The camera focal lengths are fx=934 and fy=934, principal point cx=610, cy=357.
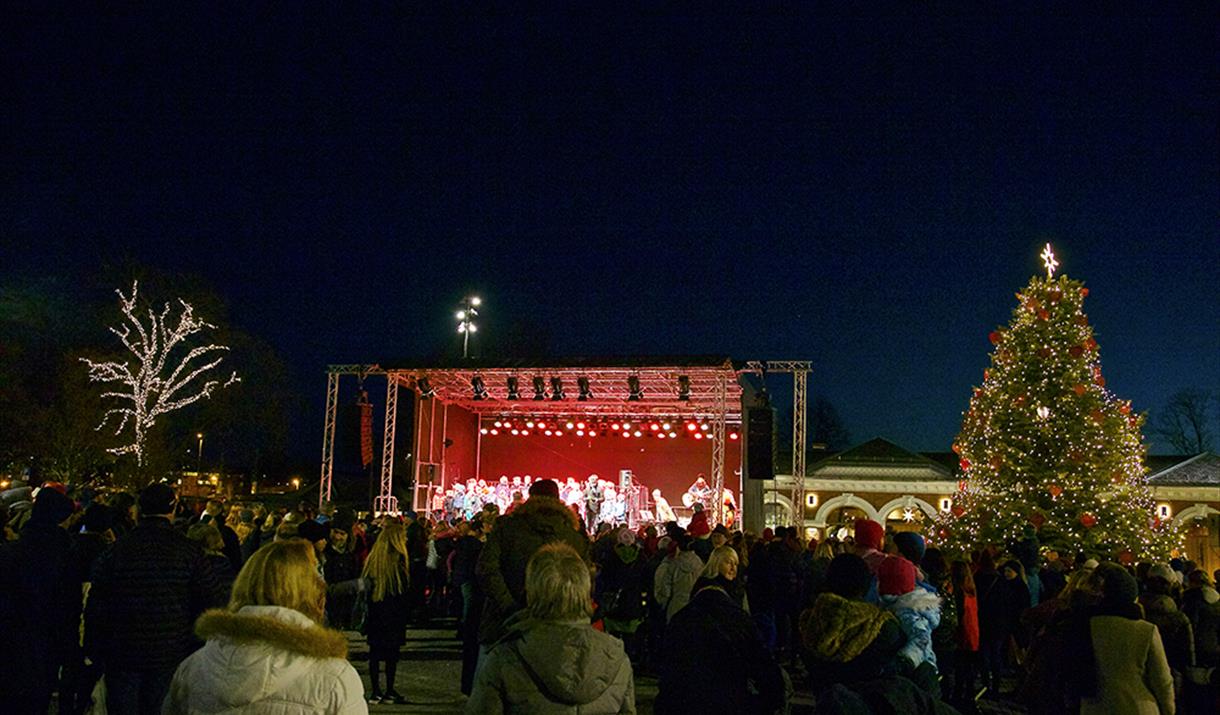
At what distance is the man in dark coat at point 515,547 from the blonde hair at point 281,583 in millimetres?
1985

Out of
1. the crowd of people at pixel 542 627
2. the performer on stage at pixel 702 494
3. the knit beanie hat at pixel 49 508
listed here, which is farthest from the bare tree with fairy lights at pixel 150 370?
the knit beanie hat at pixel 49 508

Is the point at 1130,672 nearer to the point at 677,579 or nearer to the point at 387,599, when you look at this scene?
the point at 677,579

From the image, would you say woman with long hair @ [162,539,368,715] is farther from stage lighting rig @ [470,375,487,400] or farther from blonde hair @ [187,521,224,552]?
stage lighting rig @ [470,375,487,400]

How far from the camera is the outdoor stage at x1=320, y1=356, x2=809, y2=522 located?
2164 cm

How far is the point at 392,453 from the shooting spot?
22750 mm

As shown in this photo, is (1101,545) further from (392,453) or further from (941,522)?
(392,453)

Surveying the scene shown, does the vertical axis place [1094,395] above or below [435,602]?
above

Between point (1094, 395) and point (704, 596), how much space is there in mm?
14677

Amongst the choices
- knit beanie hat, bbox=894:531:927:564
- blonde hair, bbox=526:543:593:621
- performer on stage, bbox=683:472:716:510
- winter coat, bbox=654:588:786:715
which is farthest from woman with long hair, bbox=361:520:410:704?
performer on stage, bbox=683:472:716:510

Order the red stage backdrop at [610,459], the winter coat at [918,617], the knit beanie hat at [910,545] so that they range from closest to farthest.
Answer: the winter coat at [918,617]
the knit beanie hat at [910,545]
the red stage backdrop at [610,459]

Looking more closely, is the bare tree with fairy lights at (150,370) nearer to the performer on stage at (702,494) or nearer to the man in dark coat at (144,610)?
the performer on stage at (702,494)

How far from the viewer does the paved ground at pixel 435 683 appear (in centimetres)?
719

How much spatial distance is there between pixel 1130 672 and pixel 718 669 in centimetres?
197

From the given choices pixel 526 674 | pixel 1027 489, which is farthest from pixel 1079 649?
pixel 1027 489
